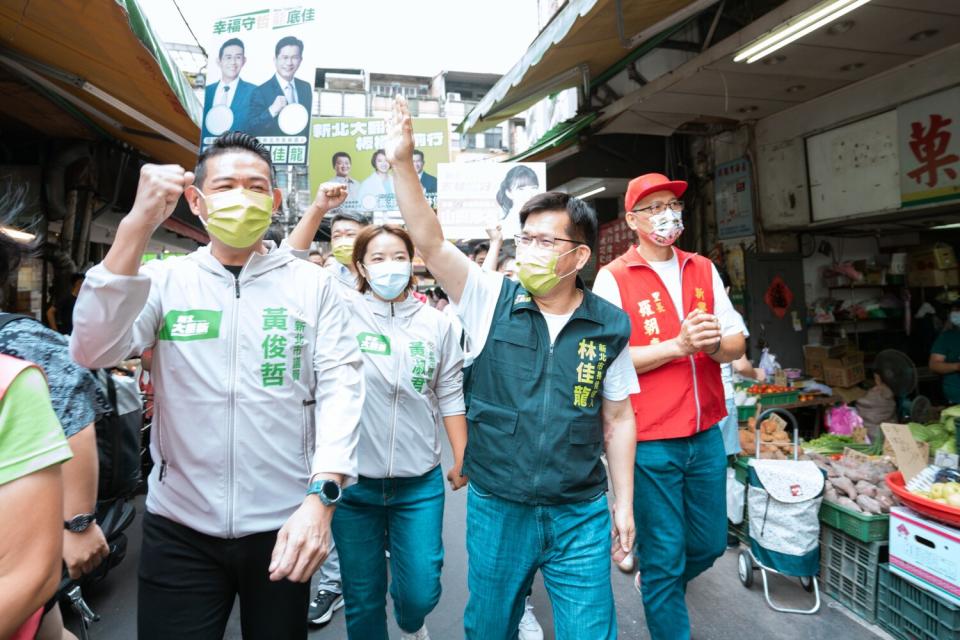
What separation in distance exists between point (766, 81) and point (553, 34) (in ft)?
8.87

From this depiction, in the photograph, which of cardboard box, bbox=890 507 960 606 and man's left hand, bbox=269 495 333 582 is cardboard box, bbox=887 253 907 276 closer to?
cardboard box, bbox=890 507 960 606

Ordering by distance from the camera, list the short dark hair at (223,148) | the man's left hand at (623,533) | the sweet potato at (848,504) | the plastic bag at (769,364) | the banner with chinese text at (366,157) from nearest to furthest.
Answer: the short dark hair at (223,148), the man's left hand at (623,533), the sweet potato at (848,504), the plastic bag at (769,364), the banner with chinese text at (366,157)

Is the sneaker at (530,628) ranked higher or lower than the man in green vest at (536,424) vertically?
lower

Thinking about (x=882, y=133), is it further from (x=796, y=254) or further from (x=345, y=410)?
(x=345, y=410)

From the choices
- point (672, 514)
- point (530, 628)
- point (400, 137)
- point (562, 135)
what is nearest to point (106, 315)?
point (400, 137)

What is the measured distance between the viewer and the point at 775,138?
7051 millimetres

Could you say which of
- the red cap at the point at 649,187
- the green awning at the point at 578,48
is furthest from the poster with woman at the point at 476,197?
the red cap at the point at 649,187

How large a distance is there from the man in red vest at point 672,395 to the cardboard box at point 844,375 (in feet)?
16.7

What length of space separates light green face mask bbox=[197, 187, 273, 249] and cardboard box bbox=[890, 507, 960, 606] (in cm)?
356

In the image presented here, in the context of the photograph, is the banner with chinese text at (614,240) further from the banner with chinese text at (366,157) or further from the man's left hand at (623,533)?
the man's left hand at (623,533)

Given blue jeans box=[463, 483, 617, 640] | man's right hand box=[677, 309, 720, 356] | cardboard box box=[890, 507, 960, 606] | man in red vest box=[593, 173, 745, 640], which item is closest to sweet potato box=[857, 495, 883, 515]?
cardboard box box=[890, 507, 960, 606]

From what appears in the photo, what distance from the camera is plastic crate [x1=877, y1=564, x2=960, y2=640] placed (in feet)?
8.94

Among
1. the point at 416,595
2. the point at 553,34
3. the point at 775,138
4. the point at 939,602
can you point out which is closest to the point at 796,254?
the point at 775,138

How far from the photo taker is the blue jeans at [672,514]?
2.53 metres
